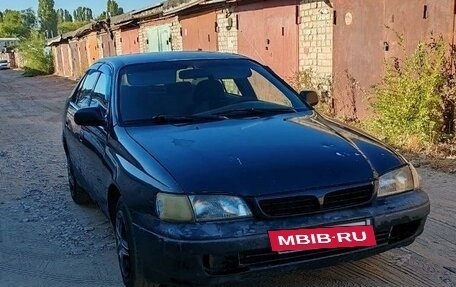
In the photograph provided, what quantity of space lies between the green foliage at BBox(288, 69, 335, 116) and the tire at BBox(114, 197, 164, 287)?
709 centimetres

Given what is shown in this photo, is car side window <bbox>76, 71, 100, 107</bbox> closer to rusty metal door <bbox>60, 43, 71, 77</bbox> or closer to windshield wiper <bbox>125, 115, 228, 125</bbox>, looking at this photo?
windshield wiper <bbox>125, 115, 228, 125</bbox>

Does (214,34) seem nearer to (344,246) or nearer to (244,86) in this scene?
(244,86)

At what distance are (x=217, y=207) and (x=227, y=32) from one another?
37.2 ft

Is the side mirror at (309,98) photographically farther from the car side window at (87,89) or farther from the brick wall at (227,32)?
the brick wall at (227,32)

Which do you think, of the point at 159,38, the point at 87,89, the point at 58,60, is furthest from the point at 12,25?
the point at 87,89

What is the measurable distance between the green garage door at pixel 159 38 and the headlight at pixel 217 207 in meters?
15.4

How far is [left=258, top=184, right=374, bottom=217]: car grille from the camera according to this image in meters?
2.61

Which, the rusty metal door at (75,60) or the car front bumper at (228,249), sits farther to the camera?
the rusty metal door at (75,60)

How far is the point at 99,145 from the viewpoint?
380 cm

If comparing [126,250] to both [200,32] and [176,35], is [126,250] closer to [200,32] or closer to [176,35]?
[200,32]

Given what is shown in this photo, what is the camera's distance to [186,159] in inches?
112

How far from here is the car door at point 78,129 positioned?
4574 mm

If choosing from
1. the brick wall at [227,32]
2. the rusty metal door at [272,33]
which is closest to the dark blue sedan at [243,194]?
the rusty metal door at [272,33]

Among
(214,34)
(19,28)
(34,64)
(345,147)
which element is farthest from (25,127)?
(19,28)
